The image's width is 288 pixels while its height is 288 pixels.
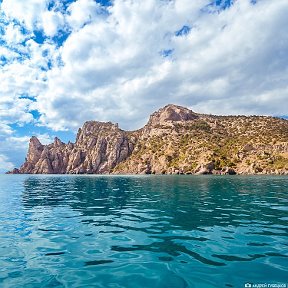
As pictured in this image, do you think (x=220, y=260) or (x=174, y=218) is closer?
(x=220, y=260)

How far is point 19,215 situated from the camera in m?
24.2

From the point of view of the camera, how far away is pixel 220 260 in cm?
1191

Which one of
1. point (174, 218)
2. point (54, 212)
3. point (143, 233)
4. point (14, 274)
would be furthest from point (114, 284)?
point (54, 212)

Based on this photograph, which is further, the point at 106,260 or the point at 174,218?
the point at 174,218

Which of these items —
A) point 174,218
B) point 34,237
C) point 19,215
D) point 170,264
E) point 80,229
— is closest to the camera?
point 170,264

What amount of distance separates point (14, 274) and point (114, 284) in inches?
163

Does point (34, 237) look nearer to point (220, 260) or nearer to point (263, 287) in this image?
point (220, 260)

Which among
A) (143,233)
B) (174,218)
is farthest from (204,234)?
(174,218)

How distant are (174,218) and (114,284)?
1273cm

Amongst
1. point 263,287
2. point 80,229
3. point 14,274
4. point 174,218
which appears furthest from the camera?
point 174,218

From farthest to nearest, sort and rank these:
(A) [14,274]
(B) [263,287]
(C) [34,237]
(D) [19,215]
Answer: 1. (D) [19,215]
2. (C) [34,237]
3. (A) [14,274]
4. (B) [263,287]

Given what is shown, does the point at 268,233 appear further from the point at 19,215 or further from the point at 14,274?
the point at 19,215

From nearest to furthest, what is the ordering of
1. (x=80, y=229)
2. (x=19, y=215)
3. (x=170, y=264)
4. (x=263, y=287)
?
(x=263, y=287)
(x=170, y=264)
(x=80, y=229)
(x=19, y=215)

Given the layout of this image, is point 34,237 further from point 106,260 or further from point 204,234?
point 204,234
